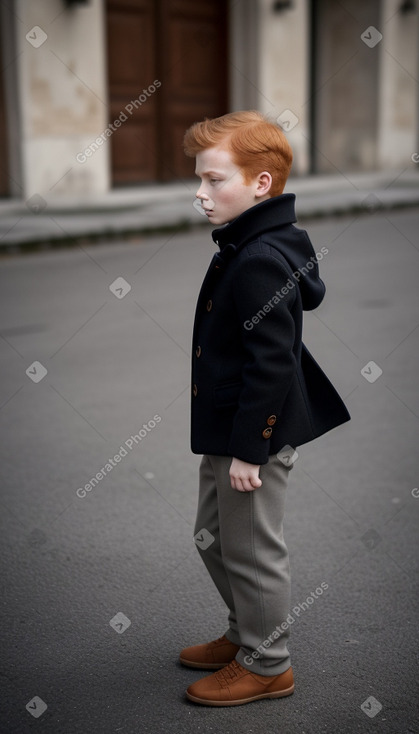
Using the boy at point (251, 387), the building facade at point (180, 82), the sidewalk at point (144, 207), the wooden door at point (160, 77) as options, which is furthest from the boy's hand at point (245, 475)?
the wooden door at point (160, 77)

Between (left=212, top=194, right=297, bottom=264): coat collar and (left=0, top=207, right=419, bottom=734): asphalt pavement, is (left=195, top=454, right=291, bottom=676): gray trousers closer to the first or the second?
(left=0, top=207, right=419, bottom=734): asphalt pavement

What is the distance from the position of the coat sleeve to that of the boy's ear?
0.57 ft

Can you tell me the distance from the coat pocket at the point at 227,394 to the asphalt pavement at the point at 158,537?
2.70ft

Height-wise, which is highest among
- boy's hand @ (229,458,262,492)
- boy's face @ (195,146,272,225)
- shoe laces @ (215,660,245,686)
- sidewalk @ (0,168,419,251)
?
boy's face @ (195,146,272,225)

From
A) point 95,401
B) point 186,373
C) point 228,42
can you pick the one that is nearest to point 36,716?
point 95,401

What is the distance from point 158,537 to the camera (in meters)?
3.55

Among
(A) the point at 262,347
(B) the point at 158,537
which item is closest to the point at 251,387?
(A) the point at 262,347

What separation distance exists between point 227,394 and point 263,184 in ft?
1.74

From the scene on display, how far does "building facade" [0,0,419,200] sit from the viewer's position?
14.2 meters

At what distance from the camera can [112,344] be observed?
21.1ft

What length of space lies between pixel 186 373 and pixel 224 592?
3136 mm

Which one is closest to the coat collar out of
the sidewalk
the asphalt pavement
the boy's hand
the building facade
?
the boy's hand

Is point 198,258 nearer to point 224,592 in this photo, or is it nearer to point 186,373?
point 186,373

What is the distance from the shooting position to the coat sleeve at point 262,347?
227cm
